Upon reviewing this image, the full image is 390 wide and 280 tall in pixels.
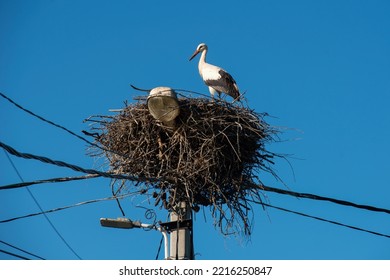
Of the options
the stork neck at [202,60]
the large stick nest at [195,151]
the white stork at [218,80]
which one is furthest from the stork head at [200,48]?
the large stick nest at [195,151]

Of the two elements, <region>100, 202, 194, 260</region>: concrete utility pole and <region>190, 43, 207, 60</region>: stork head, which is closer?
<region>100, 202, 194, 260</region>: concrete utility pole

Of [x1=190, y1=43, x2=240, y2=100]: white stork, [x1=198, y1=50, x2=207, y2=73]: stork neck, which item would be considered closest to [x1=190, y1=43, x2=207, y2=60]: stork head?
[x1=198, y1=50, x2=207, y2=73]: stork neck

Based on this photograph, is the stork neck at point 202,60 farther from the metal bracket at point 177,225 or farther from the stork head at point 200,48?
the metal bracket at point 177,225

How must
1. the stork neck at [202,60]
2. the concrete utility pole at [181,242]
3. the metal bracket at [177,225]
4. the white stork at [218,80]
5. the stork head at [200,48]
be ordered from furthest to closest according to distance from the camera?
the stork head at [200,48]
the stork neck at [202,60]
the white stork at [218,80]
the metal bracket at [177,225]
the concrete utility pole at [181,242]

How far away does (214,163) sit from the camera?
816 cm

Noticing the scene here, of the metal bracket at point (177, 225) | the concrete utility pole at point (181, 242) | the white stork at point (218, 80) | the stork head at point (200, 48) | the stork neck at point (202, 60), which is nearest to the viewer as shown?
the concrete utility pole at point (181, 242)

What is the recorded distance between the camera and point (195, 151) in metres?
8.36

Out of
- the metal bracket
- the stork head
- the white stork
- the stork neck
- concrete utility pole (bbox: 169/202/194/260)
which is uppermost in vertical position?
the stork head

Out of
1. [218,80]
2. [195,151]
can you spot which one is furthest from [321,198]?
[218,80]

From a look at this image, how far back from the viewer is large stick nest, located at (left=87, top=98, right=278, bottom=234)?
805cm

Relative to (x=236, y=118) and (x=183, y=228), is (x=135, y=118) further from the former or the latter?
(x=183, y=228)

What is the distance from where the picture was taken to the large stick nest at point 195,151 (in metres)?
8.05

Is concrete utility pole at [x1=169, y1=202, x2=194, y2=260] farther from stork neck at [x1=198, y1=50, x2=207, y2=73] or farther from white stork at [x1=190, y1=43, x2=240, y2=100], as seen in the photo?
stork neck at [x1=198, y1=50, x2=207, y2=73]
